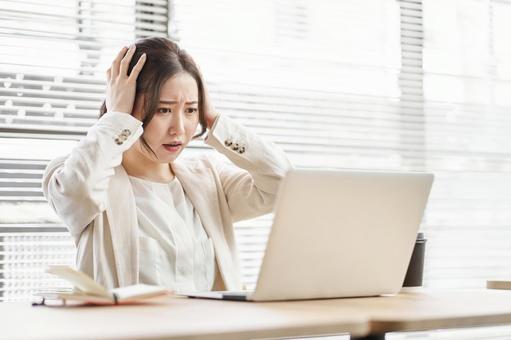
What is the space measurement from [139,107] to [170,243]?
37 centimetres

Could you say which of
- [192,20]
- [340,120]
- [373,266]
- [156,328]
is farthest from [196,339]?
[340,120]

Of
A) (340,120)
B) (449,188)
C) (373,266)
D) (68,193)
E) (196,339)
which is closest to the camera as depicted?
(196,339)

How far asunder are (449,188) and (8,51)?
1.94 meters

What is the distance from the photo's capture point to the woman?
6.64ft

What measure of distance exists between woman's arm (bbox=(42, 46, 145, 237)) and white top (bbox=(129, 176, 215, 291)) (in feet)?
0.48

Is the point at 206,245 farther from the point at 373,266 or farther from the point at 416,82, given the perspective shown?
the point at 416,82

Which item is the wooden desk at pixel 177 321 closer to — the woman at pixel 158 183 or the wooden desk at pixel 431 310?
the wooden desk at pixel 431 310

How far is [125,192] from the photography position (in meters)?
2.10

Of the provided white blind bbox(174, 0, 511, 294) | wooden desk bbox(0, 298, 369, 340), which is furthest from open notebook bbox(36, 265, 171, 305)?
white blind bbox(174, 0, 511, 294)

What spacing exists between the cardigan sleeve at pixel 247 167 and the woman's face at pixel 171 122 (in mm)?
103

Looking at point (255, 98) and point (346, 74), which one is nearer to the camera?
point (255, 98)

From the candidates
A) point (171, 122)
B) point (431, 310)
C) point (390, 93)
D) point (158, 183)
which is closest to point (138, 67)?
point (171, 122)

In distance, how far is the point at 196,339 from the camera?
105cm

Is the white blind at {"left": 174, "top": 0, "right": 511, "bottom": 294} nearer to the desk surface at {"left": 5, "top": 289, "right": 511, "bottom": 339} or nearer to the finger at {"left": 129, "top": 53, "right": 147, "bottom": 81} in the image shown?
the finger at {"left": 129, "top": 53, "right": 147, "bottom": 81}
